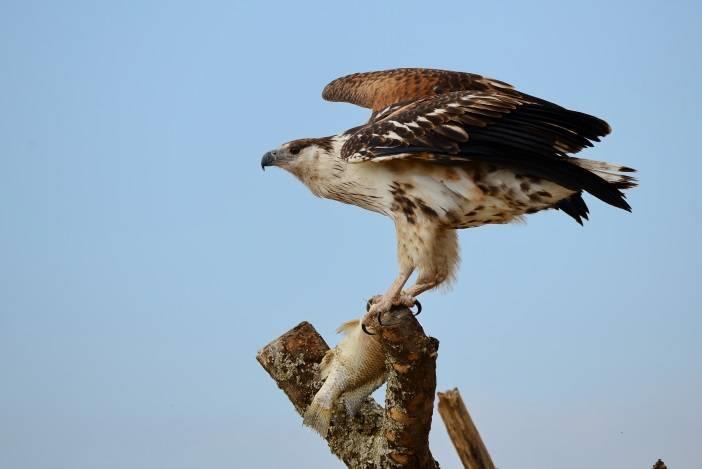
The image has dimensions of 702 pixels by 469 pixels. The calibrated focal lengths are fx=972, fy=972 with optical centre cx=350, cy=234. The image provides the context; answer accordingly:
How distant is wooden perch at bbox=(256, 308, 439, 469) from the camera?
5461 mm

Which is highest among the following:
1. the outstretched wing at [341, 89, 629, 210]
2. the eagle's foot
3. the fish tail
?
the outstretched wing at [341, 89, 629, 210]

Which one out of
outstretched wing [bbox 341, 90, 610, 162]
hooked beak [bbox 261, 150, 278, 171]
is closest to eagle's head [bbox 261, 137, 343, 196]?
hooked beak [bbox 261, 150, 278, 171]

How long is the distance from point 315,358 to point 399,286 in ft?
2.85

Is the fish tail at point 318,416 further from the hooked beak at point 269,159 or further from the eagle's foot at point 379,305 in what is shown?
the hooked beak at point 269,159

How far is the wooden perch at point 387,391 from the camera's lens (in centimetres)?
546

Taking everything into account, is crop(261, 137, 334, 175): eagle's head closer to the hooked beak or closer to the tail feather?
the hooked beak

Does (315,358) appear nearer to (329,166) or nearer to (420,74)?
(329,166)

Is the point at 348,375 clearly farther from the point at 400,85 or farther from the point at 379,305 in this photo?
the point at 400,85

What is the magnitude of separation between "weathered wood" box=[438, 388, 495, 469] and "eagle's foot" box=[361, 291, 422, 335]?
1015 millimetres

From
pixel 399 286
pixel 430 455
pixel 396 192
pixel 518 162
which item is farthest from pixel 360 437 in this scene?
pixel 518 162

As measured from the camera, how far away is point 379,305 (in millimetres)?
5852

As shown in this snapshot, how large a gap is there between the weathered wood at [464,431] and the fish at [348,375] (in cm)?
68

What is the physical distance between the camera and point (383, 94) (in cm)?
712

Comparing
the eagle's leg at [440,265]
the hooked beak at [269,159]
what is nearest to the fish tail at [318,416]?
the eagle's leg at [440,265]
